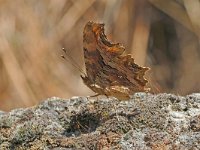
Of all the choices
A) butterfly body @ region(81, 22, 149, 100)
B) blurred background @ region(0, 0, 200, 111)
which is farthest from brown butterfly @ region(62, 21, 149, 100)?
blurred background @ region(0, 0, 200, 111)

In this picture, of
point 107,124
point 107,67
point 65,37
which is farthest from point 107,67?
point 65,37

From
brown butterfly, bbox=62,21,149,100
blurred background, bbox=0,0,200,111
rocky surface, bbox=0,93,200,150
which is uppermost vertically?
blurred background, bbox=0,0,200,111

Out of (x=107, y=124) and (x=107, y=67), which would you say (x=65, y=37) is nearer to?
(x=107, y=67)

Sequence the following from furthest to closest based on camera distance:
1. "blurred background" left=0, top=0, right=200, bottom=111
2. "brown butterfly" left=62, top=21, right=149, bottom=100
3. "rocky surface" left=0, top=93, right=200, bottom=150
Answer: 1. "blurred background" left=0, top=0, right=200, bottom=111
2. "brown butterfly" left=62, top=21, right=149, bottom=100
3. "rocky surface" left=0, top=93, right=200, bottom=150

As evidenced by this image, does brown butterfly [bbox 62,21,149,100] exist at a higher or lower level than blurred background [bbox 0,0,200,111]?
lower

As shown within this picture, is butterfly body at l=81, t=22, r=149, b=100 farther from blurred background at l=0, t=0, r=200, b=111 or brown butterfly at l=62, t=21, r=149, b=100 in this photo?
blurred background at l=0, t=0, r=200, b=111

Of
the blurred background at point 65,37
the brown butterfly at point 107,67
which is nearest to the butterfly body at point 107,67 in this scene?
the brown butterfly at point 107,67

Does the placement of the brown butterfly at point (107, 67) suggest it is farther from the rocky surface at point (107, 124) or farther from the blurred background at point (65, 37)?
the blurred background at point (65, 37)
